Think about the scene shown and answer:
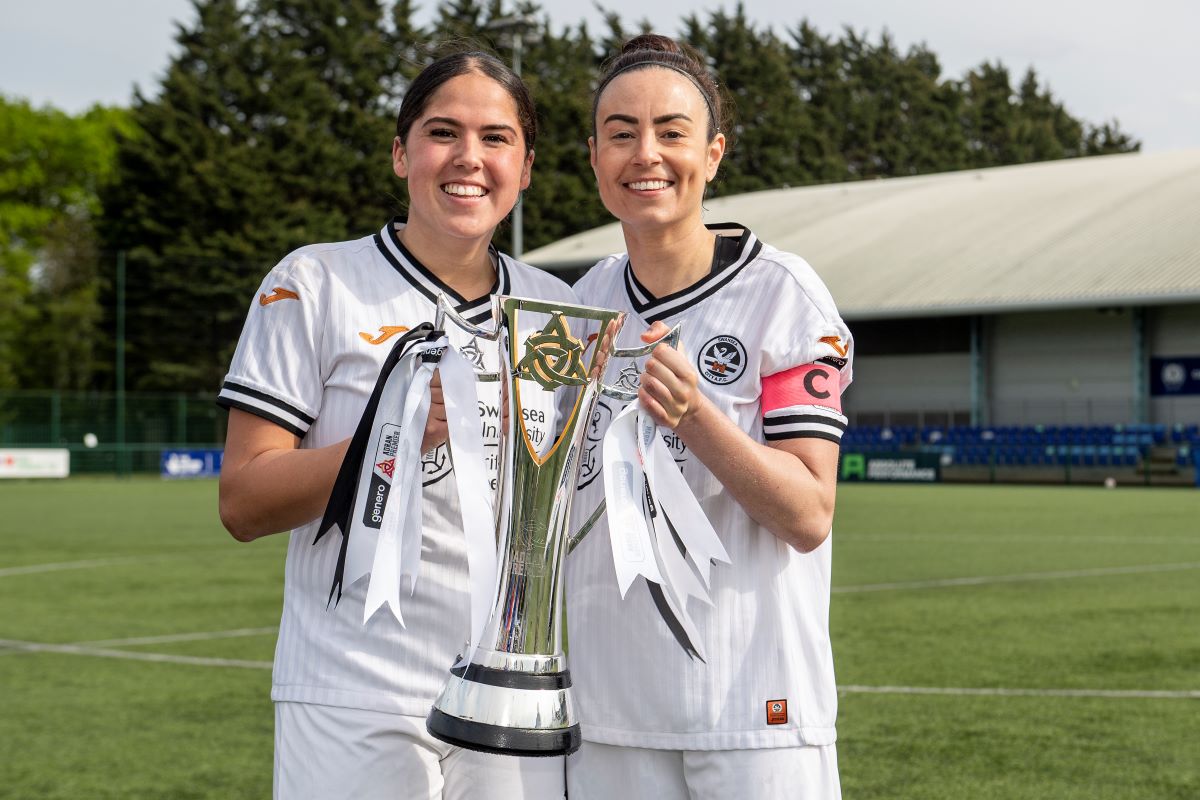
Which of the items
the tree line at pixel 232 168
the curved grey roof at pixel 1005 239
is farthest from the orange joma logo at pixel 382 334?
the tree line at pixel 232 168

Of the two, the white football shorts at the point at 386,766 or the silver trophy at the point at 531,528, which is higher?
the silver trophy at the point at 531,528

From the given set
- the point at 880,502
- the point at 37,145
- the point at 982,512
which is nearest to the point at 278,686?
the point at 982,512

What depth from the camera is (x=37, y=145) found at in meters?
54.4

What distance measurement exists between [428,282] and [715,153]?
524 mm

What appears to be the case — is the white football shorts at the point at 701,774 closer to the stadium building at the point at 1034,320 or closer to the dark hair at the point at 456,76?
the dark hair at the point at 456,76

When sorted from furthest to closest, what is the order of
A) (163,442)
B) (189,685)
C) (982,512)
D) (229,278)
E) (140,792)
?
1. (229,278)
2. (163,442)
3. (982,512)
4. (189,685)
5. (140,792)

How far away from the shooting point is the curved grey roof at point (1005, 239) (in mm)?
31203

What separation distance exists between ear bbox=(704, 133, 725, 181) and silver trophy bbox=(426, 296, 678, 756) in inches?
16.8

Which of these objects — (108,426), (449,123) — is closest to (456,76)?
(449,123)

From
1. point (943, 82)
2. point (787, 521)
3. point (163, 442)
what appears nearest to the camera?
point (787, 521)

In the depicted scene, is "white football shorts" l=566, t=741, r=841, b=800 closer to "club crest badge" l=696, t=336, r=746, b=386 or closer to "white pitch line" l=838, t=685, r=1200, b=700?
"club crest badge" l=696, t=336, r=746, b=386

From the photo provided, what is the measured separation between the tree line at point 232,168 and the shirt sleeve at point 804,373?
39582 mm

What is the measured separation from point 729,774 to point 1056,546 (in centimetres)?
1222

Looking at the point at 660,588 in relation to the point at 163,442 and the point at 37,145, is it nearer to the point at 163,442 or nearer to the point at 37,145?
the point at 163,442
